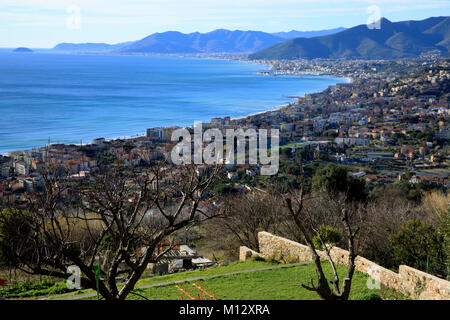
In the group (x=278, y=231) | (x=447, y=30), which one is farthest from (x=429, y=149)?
(x=447, y=30)

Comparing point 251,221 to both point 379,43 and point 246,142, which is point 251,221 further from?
point 379,43

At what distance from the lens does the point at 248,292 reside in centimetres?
691

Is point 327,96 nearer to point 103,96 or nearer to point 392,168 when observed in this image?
point 103,96

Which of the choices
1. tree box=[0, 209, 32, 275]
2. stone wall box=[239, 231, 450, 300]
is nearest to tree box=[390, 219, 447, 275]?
stone wall box=[239, 231, 450, 300]

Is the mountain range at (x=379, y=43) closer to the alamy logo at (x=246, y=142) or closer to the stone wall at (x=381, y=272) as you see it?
the alamy logo at (x=246, y=142)

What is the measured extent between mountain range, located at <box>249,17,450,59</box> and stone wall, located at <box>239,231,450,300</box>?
105786mm

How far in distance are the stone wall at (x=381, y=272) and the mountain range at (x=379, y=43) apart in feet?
347

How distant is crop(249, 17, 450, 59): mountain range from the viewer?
115m

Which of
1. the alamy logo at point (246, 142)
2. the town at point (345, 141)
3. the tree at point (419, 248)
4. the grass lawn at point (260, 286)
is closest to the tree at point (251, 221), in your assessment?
the town at point (345, 141)

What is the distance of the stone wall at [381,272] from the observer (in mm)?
6203

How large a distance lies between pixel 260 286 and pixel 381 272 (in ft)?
6.07

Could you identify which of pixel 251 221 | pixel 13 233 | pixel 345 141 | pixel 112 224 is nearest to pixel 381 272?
pixel 112 224

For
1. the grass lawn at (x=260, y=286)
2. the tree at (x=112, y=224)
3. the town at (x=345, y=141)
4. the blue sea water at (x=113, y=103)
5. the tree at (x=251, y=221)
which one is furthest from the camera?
the blue sea water at (x=113, y=103)
